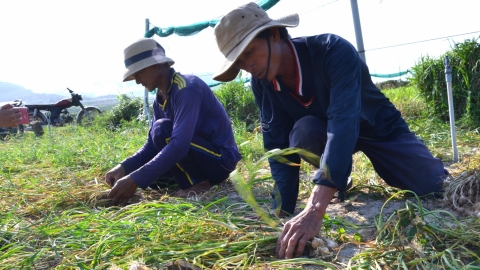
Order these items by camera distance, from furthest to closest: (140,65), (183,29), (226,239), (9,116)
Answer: (183,29), (9,116), (140,65), (226,239)

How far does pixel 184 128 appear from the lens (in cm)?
249

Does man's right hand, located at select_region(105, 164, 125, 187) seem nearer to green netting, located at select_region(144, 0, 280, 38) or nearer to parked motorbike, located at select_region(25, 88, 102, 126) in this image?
green netting, located at select_region(144, 0, 280, 38)

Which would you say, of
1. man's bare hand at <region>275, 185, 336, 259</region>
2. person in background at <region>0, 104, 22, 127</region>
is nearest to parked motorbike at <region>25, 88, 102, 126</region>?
person in background at <region>0, 104, 22, 127</region>

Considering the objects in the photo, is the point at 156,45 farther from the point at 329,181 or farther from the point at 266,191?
the point at 329,181

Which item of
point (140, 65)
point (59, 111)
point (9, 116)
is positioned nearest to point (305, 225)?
point (140, 65)

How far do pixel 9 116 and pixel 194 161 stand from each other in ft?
4.15

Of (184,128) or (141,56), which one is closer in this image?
(184,128)

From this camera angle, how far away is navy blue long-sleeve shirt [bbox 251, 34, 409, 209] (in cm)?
152

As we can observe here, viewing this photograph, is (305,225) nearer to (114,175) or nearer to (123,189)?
(123,189)

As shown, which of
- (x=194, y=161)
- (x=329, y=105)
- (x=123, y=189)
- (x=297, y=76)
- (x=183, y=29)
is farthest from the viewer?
(x=183, y=29)

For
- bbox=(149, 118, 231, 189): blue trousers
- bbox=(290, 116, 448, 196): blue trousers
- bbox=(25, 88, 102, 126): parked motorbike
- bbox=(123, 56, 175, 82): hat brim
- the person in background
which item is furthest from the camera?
bbox=(25, 88, 102, 126): parked motorbike

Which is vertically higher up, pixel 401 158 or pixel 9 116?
pixel 9 116

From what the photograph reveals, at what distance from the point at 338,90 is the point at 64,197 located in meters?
1.77

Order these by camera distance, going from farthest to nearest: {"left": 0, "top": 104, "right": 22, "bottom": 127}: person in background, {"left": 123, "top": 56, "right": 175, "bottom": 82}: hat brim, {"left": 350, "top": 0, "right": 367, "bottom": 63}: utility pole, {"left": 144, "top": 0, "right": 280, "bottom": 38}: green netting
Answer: {"left": 144, "top": 0, "right": 280, "bottom": 38}: green netting, {"left": 350, "top": 0, "right": 367, "bottom": 63}: utility pole, {"left": 0, "top": 104, "right": 22, "bottom": 127}: person in background, {"left": 123, "top": 56, "right": 175, "bottom": 82}: hat brim
